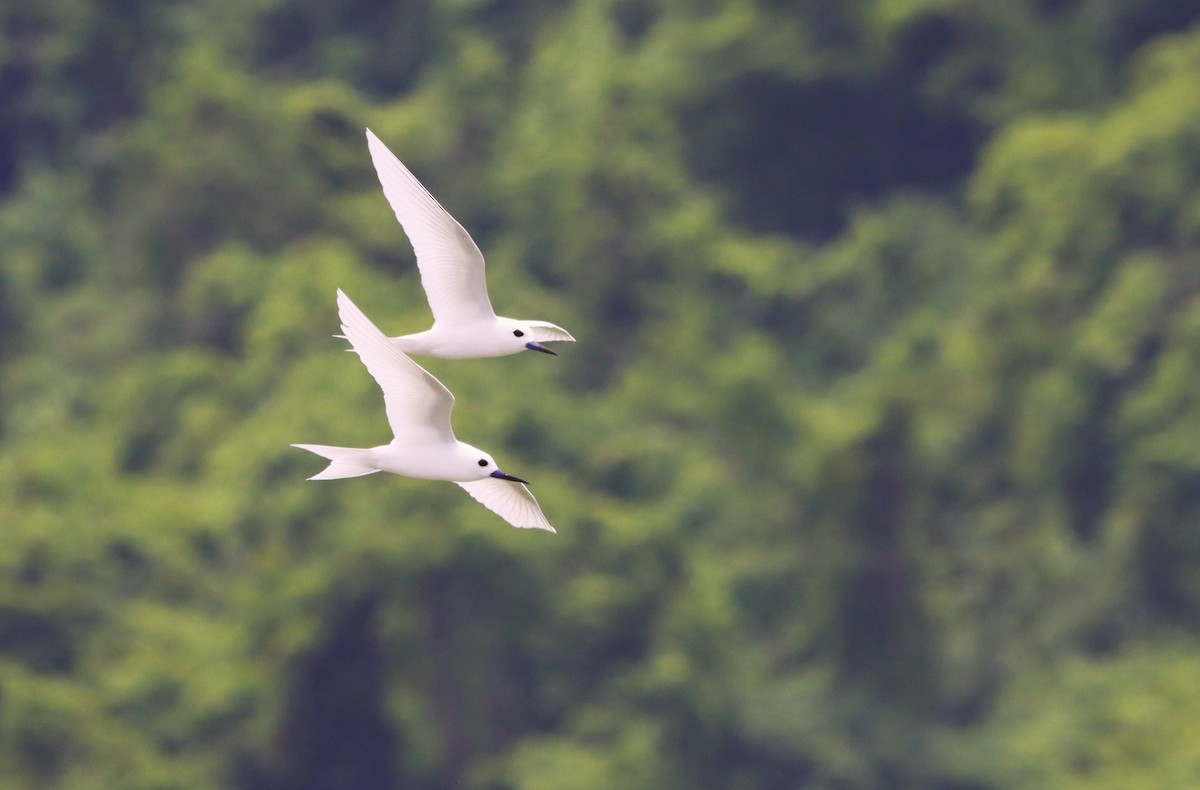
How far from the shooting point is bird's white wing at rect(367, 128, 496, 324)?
11.6m

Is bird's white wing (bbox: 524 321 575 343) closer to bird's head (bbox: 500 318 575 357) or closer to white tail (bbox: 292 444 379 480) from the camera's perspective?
bird's head (bbox: 500 318 575 357)

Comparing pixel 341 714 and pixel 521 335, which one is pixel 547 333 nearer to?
pixel 521 335

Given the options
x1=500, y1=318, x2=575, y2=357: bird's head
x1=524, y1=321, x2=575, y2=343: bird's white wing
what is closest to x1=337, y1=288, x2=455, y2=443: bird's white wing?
x1=500, y1=318, x2=575, y2=357: bird's head

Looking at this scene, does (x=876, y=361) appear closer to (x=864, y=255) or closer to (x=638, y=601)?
(x=864, y=255)

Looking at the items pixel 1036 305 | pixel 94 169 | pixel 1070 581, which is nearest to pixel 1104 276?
pixel 1036 305

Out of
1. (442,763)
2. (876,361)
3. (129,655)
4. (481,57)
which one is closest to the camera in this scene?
(442,763)

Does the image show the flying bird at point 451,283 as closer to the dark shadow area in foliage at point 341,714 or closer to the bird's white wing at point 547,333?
the bird's white wing at point 547,333

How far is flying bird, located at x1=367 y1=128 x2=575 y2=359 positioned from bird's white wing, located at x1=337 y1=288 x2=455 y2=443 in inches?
27.4

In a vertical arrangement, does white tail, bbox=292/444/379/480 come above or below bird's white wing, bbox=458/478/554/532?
below

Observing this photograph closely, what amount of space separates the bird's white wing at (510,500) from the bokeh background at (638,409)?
12770 millimetres

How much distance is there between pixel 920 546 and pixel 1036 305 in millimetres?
3030

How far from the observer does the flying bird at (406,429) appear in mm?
10492

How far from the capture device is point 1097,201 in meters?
28.5

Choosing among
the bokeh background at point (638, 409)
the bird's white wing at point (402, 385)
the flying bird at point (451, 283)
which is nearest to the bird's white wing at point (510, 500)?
the flying bird at point (451, 283)
